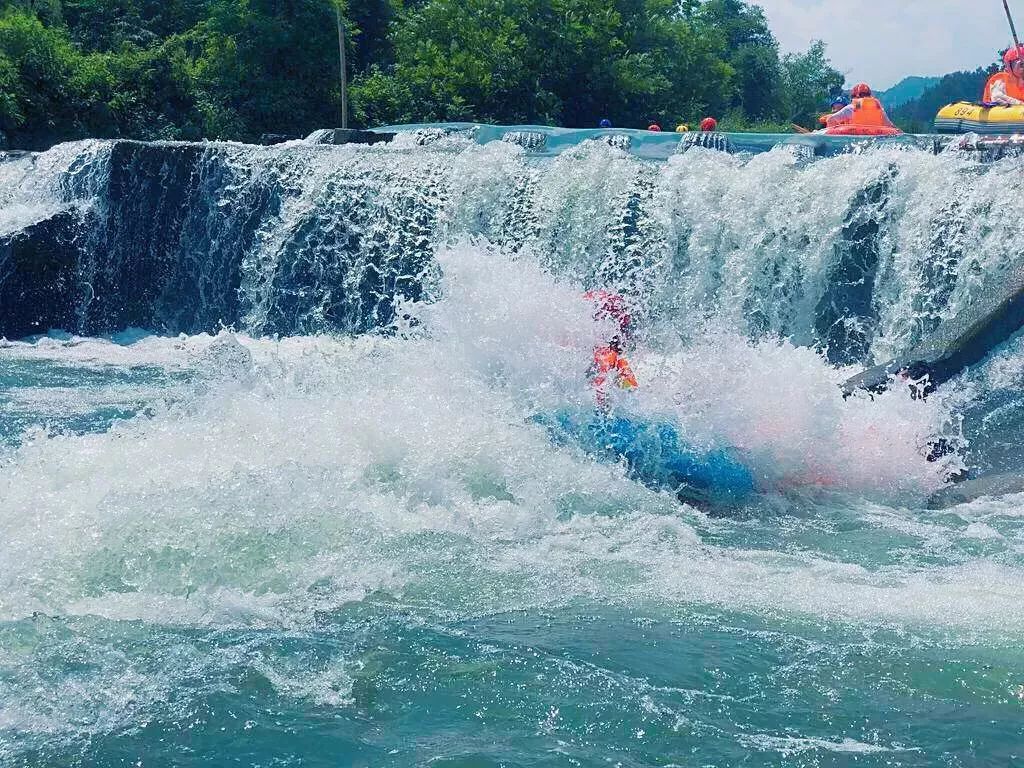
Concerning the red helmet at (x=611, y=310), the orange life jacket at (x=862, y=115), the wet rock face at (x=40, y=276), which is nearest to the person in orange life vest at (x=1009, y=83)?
the orange life jacket at (x=862, y=115)

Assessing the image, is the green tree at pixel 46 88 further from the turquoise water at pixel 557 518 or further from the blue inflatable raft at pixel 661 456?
the blue inflatable raft at pixel 661 456

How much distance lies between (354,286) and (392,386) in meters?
5.54

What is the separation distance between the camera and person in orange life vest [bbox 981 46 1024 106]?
46.4 ft

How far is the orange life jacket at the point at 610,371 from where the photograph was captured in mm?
7094

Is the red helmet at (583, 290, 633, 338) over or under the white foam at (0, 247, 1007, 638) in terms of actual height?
over

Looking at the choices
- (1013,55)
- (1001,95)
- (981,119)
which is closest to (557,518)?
(981,119)

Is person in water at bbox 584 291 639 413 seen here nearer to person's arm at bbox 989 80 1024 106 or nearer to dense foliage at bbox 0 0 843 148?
person's arm at bbox 989 80 1024 106

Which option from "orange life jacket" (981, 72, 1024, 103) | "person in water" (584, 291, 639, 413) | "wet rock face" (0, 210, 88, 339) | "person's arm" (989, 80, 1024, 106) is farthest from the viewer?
"orange life jacket" (981, 72, 1024, 103)

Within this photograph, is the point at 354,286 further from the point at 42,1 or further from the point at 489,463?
the point at 42,1

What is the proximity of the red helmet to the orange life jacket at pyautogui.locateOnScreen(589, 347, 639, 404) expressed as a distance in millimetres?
618

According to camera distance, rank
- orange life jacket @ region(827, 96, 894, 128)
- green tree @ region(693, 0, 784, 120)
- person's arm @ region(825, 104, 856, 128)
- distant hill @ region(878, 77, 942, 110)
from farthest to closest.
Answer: distant hill @ region(878, 77, 942, 110), green tree @ region(693, 0, 784, 120), person's arm @ region(825, 104, 856, 128), orange life jacket @ region(827, 96, 894, 128)

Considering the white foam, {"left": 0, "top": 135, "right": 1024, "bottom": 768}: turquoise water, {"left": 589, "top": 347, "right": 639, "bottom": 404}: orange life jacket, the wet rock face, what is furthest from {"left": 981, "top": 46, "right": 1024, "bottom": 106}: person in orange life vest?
the wet rock face

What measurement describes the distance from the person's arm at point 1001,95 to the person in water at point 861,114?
6.01 ft

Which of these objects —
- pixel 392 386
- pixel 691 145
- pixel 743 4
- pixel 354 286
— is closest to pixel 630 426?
pixel 392 386
